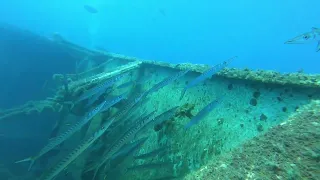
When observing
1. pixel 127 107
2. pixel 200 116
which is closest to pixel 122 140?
pixel 127 107

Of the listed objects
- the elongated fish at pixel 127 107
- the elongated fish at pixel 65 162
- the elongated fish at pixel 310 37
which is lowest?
the elongated fish at pixel 65 162

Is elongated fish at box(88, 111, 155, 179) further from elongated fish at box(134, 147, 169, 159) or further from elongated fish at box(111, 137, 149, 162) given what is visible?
elongated fish at box(134, 147, 169, 159)

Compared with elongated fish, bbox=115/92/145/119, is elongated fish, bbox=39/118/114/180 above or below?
below

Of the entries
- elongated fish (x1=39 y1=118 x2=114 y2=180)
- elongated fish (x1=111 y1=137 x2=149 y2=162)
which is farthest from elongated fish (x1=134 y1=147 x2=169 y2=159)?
elongated fish (x1=39 y1=118 x2=114 y2=180)

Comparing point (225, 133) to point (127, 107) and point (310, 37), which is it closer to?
point (127, 107)

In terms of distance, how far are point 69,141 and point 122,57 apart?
3.46 metres

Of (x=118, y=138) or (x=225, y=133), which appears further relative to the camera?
(x=118, y=138)

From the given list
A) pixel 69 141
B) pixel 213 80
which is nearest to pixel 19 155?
pixel 69 141

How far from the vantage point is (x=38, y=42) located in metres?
11.3

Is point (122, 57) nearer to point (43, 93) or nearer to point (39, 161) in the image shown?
point (43, 93)

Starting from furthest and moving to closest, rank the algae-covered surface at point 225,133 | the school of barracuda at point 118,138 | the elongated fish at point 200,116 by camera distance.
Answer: the elongated fish at point 200,116, the school of barracuda at point 118,138, the algae-covered surface at point 225,133

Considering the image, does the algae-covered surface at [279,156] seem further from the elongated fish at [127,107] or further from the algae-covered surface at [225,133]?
the elongated fish at [127,107]

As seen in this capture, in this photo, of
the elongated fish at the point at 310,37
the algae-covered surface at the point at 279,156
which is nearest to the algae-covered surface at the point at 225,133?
the algae-covered surface at the point at 279,156

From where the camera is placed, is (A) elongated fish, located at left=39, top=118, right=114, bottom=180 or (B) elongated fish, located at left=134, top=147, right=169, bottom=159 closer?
(A) elongated fish, located at left=39, top=118, right=114, bottom=180
